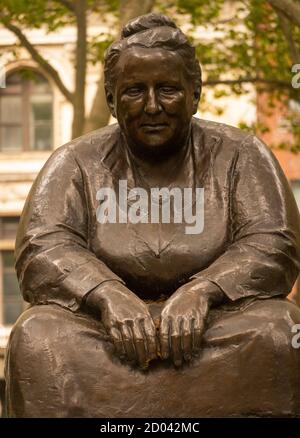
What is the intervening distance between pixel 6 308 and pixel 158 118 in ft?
68.8

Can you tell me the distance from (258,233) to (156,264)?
18.5 inches

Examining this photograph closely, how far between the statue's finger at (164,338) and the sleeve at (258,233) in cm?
34

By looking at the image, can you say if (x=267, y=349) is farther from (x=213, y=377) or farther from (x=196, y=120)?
(x=196, y=120)

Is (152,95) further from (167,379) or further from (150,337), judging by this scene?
(167,379)

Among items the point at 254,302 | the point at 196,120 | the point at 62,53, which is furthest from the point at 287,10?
the point at 62,53

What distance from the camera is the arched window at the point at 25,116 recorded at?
28.0 m

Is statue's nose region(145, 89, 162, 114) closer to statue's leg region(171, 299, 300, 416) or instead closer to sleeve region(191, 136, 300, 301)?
sleeve region(191, 136, 300, 301)

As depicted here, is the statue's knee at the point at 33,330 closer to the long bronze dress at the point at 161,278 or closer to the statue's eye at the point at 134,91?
the long bronze dress at the point at 161,278

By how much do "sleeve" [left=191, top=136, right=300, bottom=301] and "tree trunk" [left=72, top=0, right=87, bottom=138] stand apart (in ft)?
23.8

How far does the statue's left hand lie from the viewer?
6.00 m

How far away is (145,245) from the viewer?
655 centimetres

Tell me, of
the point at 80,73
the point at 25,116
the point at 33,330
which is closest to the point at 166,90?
the point at 33,330

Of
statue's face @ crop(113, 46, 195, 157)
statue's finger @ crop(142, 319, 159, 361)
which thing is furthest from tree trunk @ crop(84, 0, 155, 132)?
statue's finger @ crop(142, 319, 159, 361)

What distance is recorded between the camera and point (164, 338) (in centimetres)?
600
